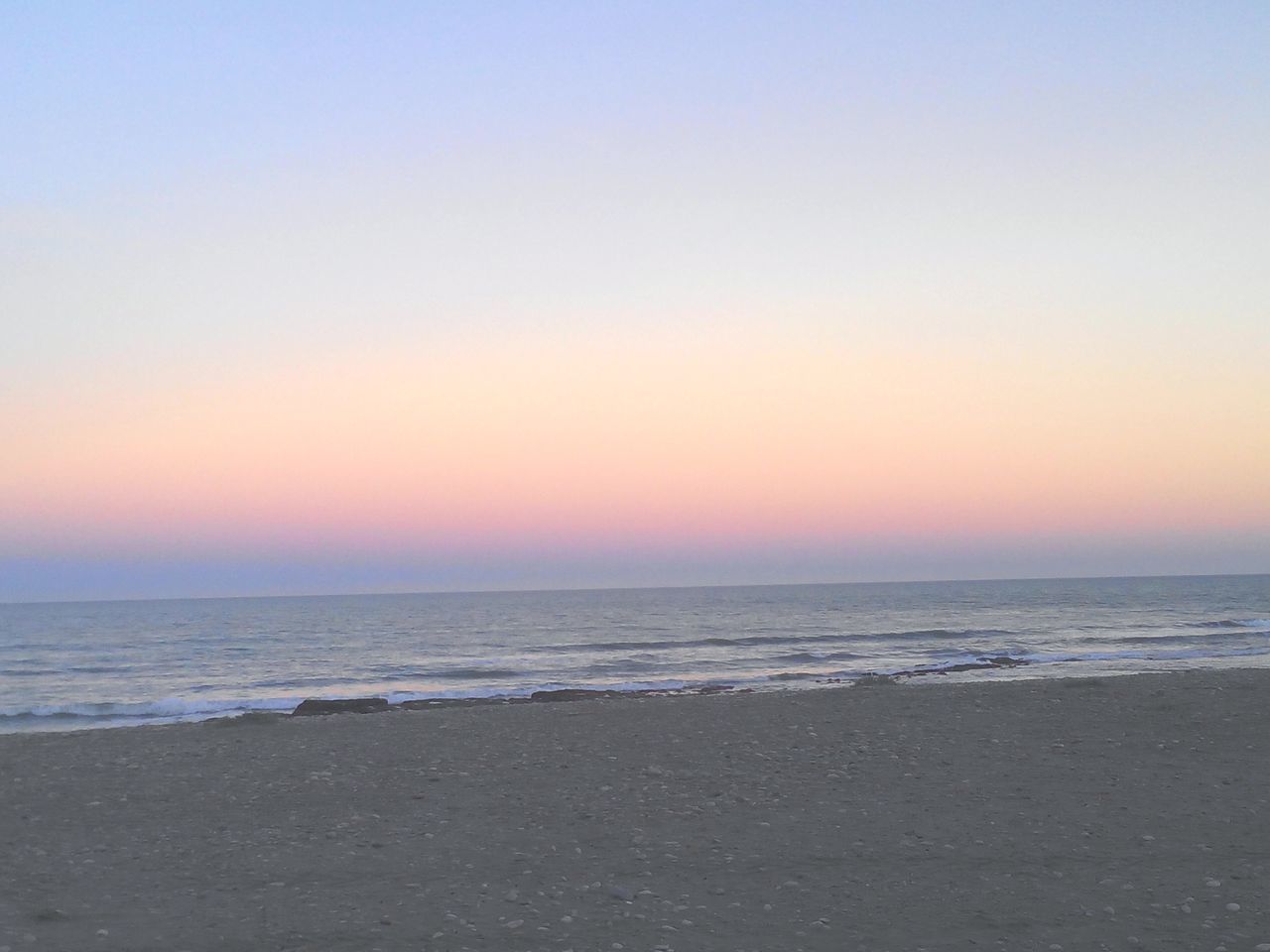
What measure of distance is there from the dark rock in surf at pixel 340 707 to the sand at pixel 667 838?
8.34 m

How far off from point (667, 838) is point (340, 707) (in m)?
18.8

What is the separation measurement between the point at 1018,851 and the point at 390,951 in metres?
5.39

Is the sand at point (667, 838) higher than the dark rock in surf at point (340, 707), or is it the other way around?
the sand at point (667, 838)

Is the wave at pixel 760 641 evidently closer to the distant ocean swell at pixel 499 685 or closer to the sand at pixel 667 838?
the distant ocean swell at pixel 499 685

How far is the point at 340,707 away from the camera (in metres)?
25.8

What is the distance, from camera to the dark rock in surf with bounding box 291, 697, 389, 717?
24962 mm

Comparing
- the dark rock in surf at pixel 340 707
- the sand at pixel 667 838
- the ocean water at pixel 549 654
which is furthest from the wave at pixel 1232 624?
the dark rock in surf at pixel 340 707

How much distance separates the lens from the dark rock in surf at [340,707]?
81.9 feet

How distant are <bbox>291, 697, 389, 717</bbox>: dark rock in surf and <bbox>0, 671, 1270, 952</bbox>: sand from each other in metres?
8.34

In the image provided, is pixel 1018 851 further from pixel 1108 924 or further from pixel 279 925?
pixel 279 925

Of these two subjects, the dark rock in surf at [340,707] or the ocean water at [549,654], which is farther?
the ocean water at [549,654]

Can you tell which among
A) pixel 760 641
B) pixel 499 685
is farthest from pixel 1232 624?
pixel 499 685

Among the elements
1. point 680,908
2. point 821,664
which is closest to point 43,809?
point 680,908

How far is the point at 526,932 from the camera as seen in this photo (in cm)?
666
